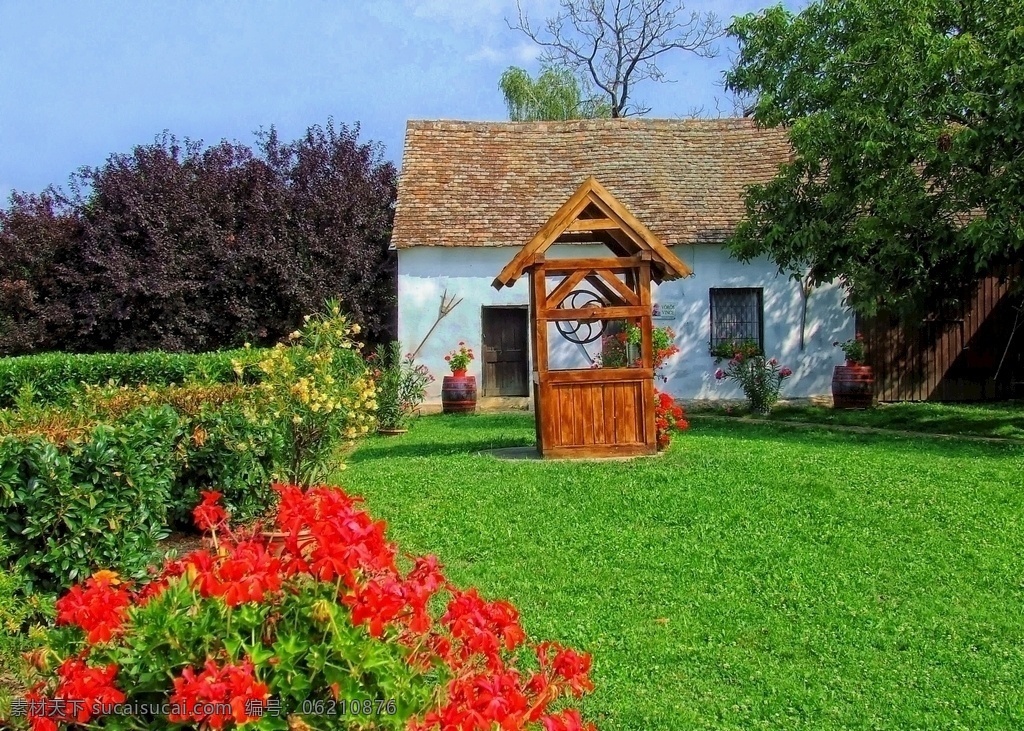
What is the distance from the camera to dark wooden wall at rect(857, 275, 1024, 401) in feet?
57.0

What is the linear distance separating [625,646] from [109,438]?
3.27 m

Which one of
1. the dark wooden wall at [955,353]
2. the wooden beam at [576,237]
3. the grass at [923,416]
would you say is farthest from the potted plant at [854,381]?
the wooden beam at [576,237]

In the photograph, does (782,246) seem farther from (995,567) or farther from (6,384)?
(6,384)

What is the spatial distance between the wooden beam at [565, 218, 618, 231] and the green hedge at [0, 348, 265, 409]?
486 cm

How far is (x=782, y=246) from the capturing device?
45.5 ft

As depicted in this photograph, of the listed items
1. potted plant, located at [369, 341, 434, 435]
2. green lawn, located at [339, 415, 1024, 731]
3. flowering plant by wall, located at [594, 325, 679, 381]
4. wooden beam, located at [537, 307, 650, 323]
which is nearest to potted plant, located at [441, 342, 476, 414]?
potted plant, located at [369, 341, 434, 435]

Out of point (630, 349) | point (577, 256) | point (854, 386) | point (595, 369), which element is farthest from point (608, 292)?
point (854, 386)

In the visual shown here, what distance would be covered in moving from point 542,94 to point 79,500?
26.4m

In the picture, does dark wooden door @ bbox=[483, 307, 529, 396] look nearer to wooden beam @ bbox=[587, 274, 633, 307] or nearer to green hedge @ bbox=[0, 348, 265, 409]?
green hedge @ bbox=[0, 348, 265, 409]

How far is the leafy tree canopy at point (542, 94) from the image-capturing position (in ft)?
96.0

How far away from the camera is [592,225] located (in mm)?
9914

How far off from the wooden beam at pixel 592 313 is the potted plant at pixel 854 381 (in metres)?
7.96

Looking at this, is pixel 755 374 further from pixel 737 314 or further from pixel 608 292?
pixel 608 292

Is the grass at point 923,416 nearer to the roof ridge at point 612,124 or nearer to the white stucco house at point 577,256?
the white stucco house at point 577,256
